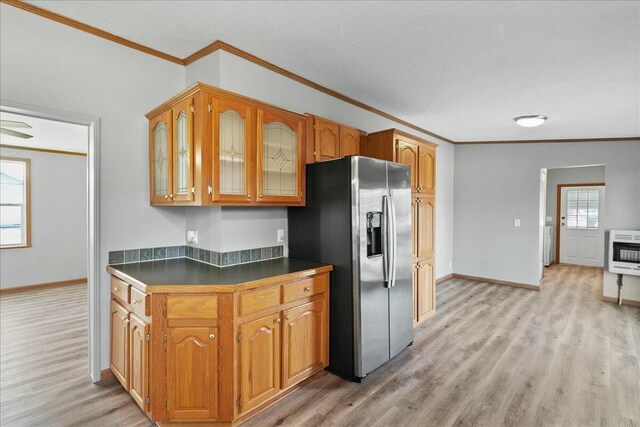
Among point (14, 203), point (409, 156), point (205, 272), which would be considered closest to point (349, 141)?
point (409, 156)

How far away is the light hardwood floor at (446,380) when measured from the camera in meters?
2.27

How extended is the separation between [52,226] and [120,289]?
450 cm

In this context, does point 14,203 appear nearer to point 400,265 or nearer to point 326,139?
point 326,139

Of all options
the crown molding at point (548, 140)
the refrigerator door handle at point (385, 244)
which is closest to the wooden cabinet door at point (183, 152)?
the refrigerator door handle at point (385, 244)

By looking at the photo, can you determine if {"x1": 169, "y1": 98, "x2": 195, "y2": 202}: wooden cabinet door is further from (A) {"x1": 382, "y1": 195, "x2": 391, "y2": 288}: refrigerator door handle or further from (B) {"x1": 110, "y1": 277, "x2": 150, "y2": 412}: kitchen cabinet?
(A) {"x1": 382, "y1": 195, "x2": 391, "y2": 288}: refrigerator door handle

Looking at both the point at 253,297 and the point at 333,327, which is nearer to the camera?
the point at 253,297

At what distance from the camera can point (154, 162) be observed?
9.18ft

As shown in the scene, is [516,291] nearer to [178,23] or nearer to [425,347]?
[425,347]

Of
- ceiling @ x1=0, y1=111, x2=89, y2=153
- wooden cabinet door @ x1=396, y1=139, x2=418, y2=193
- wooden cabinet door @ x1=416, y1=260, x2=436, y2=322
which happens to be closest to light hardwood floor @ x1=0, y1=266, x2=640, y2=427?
wooden cabinet door @ x1=416, y1=260, x2=436, y2=322

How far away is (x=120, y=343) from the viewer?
97.7 inches

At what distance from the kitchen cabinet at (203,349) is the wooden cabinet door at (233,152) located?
68cm

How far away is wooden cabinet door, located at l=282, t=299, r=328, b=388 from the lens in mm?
2432

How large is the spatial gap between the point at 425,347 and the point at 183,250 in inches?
99.1

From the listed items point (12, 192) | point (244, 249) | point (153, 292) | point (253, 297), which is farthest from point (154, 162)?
point (12, 192)
